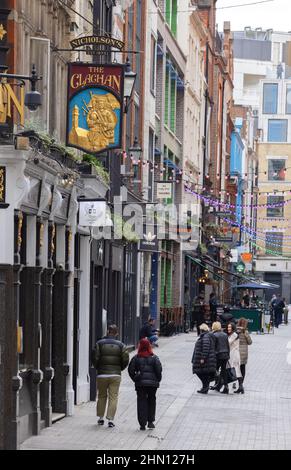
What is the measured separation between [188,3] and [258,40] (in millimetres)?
80289

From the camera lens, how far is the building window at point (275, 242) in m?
118

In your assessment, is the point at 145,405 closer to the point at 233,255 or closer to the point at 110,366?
the point at 110,366

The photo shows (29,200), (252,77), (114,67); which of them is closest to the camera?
(29,200)

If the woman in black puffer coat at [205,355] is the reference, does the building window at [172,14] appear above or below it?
above

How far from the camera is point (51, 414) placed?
67.1 feet

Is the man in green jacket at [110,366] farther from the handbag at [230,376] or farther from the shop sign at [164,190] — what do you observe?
the shop sign at [164,190]

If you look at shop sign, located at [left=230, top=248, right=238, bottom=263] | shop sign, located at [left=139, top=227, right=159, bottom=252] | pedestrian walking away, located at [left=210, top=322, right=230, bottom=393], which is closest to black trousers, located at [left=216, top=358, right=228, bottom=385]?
pedestrian walking away, located at [left=210, top=322, right=230, bottom=393]

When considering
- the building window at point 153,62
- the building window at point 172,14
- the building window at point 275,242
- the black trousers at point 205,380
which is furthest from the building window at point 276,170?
the black trousers at point 205,380

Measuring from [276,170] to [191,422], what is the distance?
101 meters

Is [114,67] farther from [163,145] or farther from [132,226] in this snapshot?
[163,145]

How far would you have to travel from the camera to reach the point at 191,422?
856 inches

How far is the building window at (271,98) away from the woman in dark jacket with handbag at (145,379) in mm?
105645

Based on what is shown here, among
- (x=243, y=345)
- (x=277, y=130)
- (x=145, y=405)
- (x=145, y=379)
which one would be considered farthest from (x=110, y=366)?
(x=277, y=130)

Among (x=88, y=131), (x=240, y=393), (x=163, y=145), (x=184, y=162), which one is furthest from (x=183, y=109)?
(x=88, y=131)
